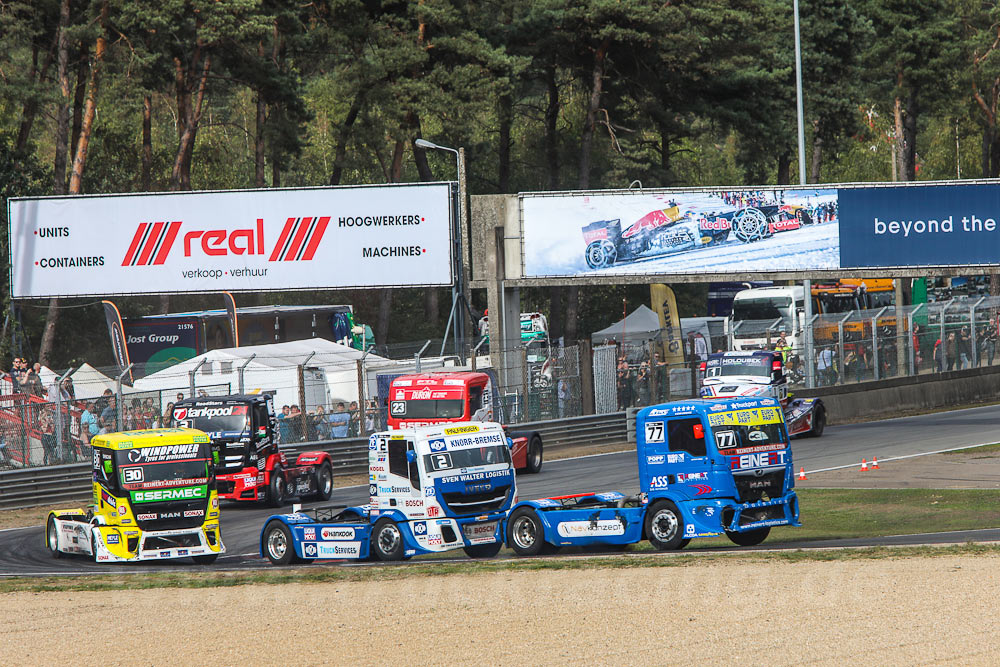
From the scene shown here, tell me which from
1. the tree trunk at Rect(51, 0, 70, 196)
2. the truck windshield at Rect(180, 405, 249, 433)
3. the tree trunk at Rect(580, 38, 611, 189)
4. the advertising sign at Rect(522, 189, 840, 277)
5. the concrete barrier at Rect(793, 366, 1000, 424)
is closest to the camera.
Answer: the truck windshield at Rect(180, 405, 249, 433)

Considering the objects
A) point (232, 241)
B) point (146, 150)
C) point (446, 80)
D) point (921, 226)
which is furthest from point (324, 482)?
point (146, 150)

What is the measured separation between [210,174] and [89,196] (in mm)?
33657

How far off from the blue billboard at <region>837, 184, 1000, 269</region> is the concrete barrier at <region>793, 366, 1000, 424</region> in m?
4.21

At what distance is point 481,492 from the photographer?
16.8 m

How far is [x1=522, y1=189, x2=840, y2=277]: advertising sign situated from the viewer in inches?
1270

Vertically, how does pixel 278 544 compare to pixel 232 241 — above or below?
below

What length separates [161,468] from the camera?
1781 cm

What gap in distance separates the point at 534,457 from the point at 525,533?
9.59 m

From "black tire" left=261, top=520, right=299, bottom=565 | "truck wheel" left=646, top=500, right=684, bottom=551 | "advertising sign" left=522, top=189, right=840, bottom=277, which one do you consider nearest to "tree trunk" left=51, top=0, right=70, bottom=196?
"advertising sign" left=522, top=189, right=840, bottom=277

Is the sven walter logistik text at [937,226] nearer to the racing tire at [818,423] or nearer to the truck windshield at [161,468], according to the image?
the racing tire at [818,423]

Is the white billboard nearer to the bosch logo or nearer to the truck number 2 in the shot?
the bosch logo

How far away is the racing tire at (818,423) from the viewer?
29719mm

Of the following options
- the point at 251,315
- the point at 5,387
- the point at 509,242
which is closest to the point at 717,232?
the point at 509,242

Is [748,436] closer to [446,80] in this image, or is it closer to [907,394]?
[907,394]
